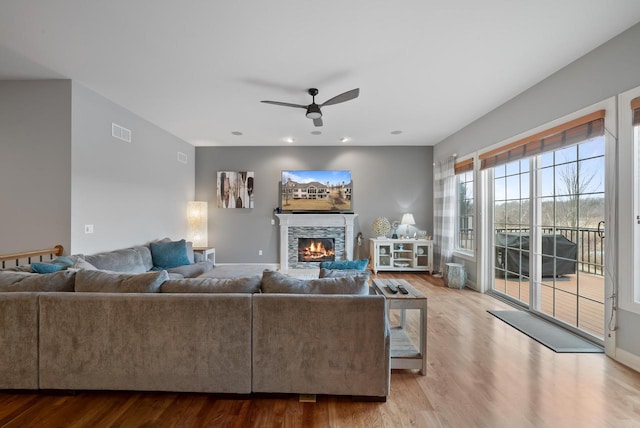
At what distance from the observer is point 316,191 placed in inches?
239

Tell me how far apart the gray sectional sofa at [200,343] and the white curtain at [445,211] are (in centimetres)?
396

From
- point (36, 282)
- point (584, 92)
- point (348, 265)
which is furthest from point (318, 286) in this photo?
point (584, 92)

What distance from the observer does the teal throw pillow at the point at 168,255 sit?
420 cm

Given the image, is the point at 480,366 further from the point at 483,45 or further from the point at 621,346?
the point at 483,45

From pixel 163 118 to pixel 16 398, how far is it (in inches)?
151

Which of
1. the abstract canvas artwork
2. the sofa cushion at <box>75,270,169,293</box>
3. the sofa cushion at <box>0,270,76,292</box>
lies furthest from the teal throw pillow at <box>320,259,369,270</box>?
the abstract canvas artwork

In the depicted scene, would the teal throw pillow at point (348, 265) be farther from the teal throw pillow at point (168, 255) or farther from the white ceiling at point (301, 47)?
the teal throw pillow at point (168, 255)

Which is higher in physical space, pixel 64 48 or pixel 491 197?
pixel 64 48

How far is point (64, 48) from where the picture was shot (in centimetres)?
254

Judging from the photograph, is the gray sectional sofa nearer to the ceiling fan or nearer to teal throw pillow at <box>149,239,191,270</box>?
the ceiling fan

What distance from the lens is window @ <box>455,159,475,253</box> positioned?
484 centimetres

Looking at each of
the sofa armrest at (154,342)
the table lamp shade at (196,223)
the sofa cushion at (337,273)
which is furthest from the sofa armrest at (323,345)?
the table lamp shade at (196,223)

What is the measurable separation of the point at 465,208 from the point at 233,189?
4.86 meters

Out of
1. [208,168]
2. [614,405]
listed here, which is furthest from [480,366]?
[208,168]
